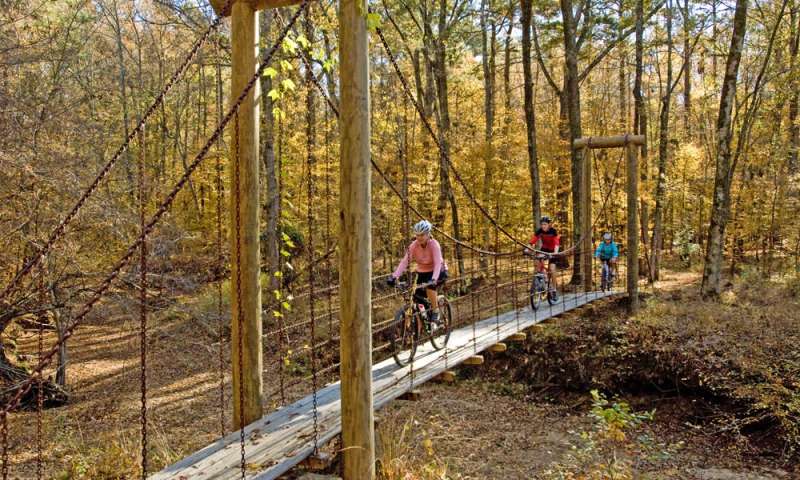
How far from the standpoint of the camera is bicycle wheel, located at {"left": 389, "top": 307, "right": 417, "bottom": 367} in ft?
14.6

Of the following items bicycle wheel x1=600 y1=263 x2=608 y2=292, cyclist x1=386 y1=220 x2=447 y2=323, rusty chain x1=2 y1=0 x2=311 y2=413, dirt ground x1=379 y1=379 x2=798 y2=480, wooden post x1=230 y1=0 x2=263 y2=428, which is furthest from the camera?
bicycle wheel x1=600 y1=263 x2=608 y2=292

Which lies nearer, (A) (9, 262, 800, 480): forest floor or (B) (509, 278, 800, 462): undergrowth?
(A) (9, 262, 800, 480): forest floor

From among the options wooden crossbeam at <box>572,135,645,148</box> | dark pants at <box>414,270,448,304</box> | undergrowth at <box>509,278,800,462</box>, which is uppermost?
wooden crossbeam at <box>572,135,645,148</box>

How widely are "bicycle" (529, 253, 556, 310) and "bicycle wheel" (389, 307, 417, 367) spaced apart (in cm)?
243

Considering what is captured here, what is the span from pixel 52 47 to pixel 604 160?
11.1 meters

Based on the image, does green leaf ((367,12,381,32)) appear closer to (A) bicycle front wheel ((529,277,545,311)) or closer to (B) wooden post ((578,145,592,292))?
(A) bicycle front wheel ((529,277,545,311))

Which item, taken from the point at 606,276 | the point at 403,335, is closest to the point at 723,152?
the point at 606,276

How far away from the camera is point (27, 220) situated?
14.2 feet

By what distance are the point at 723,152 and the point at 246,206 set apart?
7636 millimetres

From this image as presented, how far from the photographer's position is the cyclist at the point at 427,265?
4570 mm

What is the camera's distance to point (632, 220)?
7.50m

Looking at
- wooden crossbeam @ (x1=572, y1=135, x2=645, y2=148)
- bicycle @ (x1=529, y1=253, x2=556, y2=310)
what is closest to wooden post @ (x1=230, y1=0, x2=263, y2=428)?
bicycle @ (x1=529, y1=253, x2=556, y2=310)

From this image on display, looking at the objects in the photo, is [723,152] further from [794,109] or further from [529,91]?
[794,109]

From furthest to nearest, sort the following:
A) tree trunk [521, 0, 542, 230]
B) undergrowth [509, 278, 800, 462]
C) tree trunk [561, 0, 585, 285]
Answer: tree trunk [521, 0, 542, 230] < tree trunk [561, 0, 585, 285] < undergrowth [509, 278, 800, 462]
